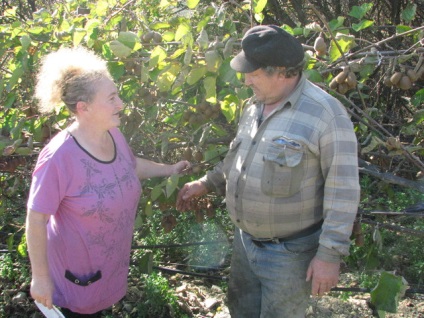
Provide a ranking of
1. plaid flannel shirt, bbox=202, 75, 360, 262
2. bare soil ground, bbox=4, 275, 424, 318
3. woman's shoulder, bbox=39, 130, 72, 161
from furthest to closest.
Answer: bare soil ground, bbox=4, 275, 424, 318, woman's shoulder, bbox=39, 130, 72, 161, plaid flannel shirt, bbox=202, 75, 360, 262

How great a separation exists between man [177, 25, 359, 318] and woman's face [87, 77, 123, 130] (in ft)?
1.69

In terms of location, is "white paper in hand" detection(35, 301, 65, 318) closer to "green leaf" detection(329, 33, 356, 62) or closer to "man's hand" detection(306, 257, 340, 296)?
"man's hand" detection(306, 257, 340, 296)

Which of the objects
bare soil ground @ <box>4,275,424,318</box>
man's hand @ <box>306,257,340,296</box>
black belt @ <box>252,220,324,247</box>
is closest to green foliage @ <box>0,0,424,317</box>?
bare soil ground @ <box>4,275,424,318</box>

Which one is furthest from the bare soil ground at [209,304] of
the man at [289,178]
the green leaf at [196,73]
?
the green leaf at [196,73]

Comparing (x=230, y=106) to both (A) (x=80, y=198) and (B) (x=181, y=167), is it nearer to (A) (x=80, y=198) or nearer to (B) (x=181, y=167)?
(B) (x=181, y=167)

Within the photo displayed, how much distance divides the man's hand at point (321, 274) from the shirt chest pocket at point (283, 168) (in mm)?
291

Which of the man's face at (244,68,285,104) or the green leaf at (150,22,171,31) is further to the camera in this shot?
the green leaf at (150,22,171,31)

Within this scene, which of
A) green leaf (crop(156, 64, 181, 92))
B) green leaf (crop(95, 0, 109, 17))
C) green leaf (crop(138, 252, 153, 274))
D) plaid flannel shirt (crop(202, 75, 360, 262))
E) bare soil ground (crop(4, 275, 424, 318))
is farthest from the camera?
bare soil ground (crop(4, 275, 424, 318))

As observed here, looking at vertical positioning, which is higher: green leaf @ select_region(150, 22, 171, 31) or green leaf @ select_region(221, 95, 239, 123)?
green leaf @ select_region(150, 22, 171, 31)

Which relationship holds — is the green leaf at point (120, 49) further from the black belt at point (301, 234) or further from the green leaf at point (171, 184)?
the black belt at point (301, 234)

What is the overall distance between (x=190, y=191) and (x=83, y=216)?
61cm

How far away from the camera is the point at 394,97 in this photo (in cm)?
463

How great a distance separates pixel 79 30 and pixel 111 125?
0.73 meters

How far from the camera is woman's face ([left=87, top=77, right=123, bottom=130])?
7.69 ft
